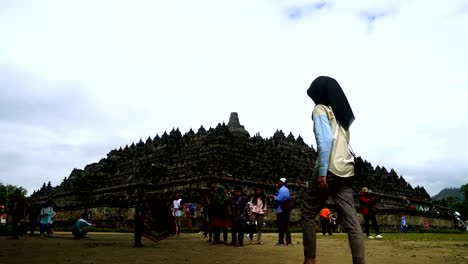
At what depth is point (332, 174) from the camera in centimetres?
455

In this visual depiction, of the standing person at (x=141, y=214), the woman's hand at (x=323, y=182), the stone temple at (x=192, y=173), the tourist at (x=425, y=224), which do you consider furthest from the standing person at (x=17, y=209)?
the tourist at (x=425, y=224)

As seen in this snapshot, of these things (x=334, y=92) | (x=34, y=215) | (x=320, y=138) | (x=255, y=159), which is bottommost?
(x=34, y=215)

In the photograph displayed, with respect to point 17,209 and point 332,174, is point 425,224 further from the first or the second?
point 332,174

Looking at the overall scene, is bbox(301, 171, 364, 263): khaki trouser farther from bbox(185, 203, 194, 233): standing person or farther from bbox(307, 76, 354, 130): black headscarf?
bbox(185, 203, 194, 233): standing person

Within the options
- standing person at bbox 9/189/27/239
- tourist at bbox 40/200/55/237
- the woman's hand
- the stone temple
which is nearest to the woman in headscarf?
the woman's hand

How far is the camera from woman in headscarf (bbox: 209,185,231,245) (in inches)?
460

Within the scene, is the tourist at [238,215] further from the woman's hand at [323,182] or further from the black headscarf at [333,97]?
the woman's hand at [323,182]

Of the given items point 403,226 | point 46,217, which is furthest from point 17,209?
point 403,226

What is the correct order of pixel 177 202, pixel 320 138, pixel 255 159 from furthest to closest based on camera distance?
pixel 255 159, pixel 177 202, pixel 320 138

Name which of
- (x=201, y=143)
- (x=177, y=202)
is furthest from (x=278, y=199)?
(x=201, y=143)

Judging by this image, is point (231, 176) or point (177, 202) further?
point (231, 176)

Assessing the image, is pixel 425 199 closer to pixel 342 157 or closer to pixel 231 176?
pixel 231 176

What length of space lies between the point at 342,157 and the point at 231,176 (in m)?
22.7

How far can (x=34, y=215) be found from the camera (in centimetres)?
1891
